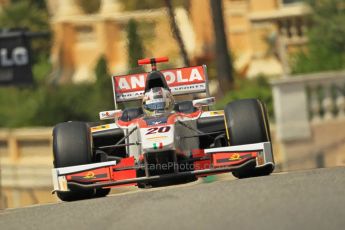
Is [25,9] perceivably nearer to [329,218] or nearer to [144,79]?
[144,79]

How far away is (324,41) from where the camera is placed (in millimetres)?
34531

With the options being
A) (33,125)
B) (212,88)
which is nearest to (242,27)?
(212,88)

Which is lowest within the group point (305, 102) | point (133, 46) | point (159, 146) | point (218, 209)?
point (305, 102)

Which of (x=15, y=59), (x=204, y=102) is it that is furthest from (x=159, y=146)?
(x=15, y=59)

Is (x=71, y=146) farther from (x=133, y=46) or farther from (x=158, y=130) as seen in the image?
(x=133, y=46)

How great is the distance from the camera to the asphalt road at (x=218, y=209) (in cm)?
1114

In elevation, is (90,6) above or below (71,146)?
above

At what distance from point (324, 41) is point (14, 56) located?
7522 millimetres

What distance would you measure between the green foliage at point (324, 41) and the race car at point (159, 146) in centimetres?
1656

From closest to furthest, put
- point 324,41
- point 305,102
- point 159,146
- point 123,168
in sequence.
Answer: point 159,146
point 123,168
point 305,102
point 324,41

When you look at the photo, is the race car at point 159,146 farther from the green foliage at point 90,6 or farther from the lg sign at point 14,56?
the green foliage at point 90,6

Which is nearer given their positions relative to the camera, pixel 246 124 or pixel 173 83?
pixel 246 124

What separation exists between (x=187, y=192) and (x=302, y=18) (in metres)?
26.0

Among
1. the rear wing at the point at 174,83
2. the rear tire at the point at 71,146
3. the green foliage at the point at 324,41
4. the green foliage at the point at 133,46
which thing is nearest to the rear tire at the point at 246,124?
the rear tire at the point at 71,146
